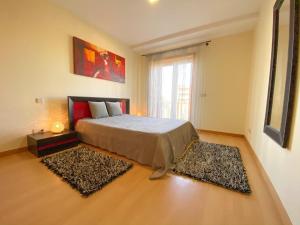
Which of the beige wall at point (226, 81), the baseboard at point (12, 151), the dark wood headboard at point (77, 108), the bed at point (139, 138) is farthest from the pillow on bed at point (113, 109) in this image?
the beige wall at point (226, 81)

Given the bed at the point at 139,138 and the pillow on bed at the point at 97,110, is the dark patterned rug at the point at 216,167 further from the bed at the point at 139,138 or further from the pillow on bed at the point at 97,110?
the pillow on bed at the point at 97,110

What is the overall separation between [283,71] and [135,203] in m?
1.86

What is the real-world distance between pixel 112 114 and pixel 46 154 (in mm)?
1509

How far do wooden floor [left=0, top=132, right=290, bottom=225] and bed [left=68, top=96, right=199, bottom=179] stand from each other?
0.83ft

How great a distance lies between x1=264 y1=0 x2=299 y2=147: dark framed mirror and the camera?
1.08m

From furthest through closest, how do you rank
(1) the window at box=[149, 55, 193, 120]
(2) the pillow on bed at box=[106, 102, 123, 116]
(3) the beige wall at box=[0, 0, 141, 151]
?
(1) the window at box=[149, 55, 193, 120], (2) the pillow on bed at box=[106, 102, 123, 116], (3) the beige wall at box=[0, 0, 141, 151]

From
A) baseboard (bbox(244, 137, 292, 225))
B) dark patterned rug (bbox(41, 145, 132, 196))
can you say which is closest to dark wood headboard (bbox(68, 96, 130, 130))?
dark patterned rug (bbox(41, 145, 132, 196))

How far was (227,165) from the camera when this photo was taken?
1852 millimetres

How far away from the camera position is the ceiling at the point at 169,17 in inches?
94.0

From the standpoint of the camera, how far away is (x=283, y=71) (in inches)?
50.9

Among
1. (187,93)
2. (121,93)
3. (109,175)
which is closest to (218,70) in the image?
(187,93)

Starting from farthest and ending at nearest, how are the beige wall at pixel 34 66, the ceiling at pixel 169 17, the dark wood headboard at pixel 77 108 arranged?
1. the dark wood headboard at pixel 77 108
2. the ceiling at pixel 169 17
3. the beige wall at pixel 34 66

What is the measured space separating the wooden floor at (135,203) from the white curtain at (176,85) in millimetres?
2608

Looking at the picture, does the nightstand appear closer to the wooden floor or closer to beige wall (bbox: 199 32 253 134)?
the wooden floor
